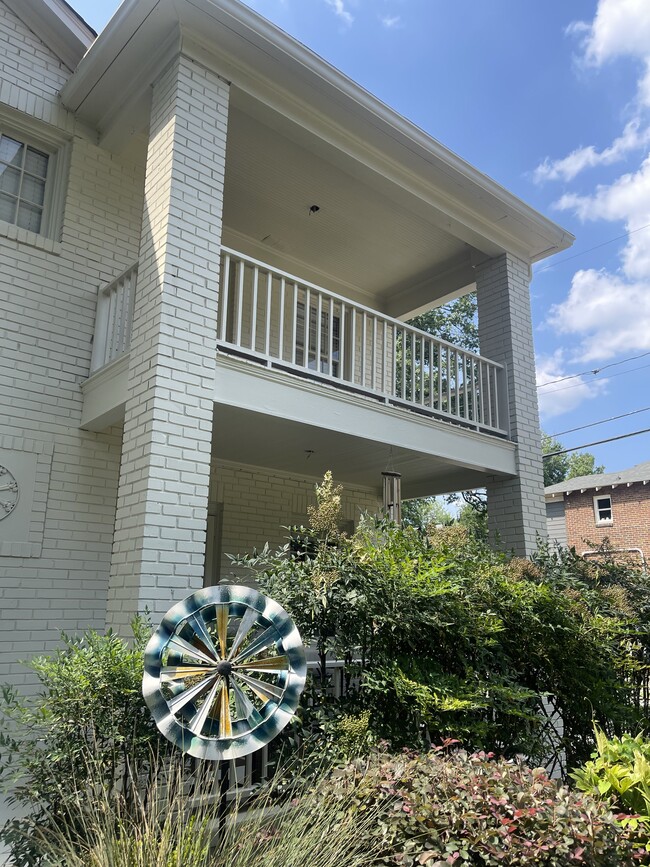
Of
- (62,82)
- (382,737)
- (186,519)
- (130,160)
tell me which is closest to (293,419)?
(186,519)

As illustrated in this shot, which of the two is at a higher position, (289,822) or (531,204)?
(531,204)

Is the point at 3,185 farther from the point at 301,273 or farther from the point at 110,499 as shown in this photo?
the point at 301,273

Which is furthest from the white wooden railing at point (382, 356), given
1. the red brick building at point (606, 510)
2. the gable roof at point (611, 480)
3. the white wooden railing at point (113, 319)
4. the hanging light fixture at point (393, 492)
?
the gable roof at point (611, 480)

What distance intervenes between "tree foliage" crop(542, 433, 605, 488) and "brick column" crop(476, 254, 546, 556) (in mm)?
38169

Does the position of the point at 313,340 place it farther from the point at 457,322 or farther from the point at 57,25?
the point at 457,322

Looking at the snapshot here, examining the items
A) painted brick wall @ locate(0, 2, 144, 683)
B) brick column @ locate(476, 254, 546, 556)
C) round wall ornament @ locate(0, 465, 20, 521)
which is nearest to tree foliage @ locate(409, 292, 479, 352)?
brick column @ locate(476, 254, 546, 556)

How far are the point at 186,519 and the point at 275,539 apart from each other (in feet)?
12.6

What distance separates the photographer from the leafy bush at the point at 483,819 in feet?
7.72

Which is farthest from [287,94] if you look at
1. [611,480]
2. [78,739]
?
[611,480]

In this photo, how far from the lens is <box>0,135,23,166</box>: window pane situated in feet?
19.6

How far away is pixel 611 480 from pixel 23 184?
80.4ft

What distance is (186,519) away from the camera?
15.1 feet

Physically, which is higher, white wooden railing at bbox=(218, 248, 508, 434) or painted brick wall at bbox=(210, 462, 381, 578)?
white wooden railing at bbox=(218, 248, 508, 434)

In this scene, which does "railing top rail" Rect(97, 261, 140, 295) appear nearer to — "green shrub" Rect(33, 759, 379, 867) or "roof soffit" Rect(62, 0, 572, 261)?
"roof soffit" Rect(62, 0, 572, 261)
